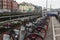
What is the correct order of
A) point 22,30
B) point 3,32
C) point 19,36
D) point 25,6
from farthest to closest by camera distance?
point 25,6 < point 22,30 < point 19,36 < point 3,32

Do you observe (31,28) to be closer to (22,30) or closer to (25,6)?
(22,30)

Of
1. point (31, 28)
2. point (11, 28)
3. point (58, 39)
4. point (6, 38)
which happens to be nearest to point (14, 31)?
point (11, 28)

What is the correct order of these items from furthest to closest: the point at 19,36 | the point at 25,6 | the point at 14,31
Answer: the point at 25,6
the point at 19,36
the point at 14,31

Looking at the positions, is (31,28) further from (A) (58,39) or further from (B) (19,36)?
(A) (58,39)

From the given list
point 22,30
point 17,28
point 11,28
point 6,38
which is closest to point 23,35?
point 22,30

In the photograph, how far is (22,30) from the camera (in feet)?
14.8

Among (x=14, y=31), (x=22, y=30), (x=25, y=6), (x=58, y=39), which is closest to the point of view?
(x=14, y=31)

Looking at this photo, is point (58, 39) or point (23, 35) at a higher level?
point (23, 35)

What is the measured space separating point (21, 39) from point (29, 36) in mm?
222

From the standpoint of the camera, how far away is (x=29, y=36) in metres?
4.27

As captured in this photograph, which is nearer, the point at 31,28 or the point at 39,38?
the point at 39,38

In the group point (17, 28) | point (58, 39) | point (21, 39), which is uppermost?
point (17, 28)

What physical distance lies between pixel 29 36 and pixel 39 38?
0.25 metres

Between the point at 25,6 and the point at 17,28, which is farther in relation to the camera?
the point at 25,6
